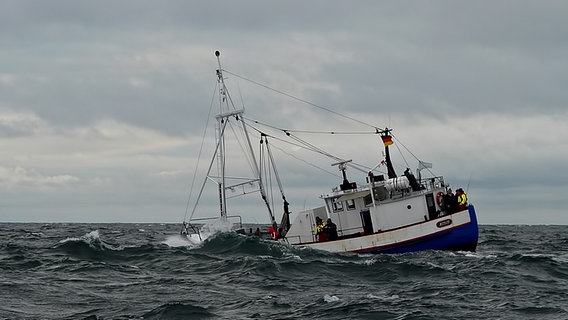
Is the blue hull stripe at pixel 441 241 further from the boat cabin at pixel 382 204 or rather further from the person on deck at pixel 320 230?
the person on deck at pixel 320 230

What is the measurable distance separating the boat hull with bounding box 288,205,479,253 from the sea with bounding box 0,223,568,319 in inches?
33.1

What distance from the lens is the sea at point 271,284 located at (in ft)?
73.3

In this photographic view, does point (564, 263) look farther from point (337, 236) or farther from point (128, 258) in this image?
point (128, 258)

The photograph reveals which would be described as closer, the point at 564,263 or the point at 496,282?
the point at 496,282

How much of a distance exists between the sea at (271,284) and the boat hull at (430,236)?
840 mm

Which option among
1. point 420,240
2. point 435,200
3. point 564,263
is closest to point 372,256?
point 420,240

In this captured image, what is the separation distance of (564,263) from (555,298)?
11601 millimetres

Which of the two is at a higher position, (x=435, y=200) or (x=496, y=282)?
(x=435, y=200)

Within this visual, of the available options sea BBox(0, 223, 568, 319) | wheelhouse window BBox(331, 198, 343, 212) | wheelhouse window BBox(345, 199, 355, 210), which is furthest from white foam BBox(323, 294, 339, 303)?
wheelhouse window BBox(331, 198, 343, 212)

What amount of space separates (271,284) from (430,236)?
1408 centimetres

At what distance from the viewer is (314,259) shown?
118 ft

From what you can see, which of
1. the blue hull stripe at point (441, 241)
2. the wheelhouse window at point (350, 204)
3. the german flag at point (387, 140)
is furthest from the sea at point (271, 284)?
the german flag at point (387, 140)

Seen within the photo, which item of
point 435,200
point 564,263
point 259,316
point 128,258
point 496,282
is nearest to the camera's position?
point 259,316

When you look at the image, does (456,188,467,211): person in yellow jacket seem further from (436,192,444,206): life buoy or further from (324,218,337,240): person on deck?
(324,218,337,240): person on deck
